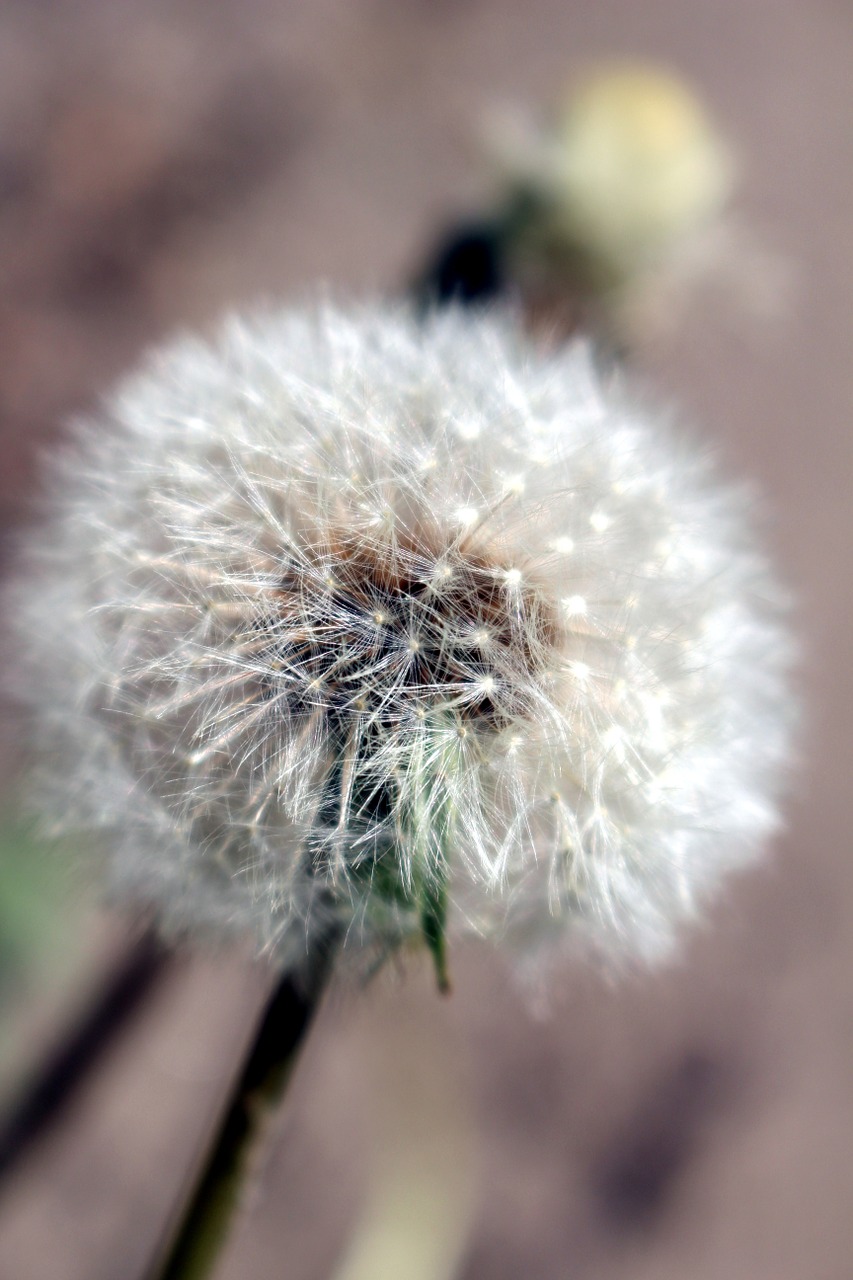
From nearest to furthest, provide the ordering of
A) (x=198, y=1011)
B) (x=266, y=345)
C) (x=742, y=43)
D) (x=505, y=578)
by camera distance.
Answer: (x=505, y=578), (x=266, y=345), (x=198, y=1011), (x=742, y=43)

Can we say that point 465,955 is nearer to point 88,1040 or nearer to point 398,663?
point 88,1040

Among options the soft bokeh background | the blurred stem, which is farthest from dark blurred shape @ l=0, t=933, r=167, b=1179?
the blurred stem

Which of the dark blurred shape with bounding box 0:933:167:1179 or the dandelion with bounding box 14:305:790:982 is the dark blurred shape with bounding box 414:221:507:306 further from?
the dark blurred shape with bounding box 0:933:167:1179

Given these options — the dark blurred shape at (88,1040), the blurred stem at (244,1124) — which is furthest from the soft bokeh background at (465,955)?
the blurred stem at (244,1124)

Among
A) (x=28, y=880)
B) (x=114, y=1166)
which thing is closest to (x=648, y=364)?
(x=28, y=880)

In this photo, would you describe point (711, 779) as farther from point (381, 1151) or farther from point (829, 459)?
point (829, 459)

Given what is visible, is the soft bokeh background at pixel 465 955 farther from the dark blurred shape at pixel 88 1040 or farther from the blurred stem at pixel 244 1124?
the blurred stem at pixel 244 1124

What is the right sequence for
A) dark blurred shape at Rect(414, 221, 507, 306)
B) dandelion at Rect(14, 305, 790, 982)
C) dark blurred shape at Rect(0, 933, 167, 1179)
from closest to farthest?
dandelion at Rect(14, 305, 790, 982) < dark blurred shape at Rect(414, 221, 507, 306) < dark blurred shape at Rect(0, 933, 167, 1179)
